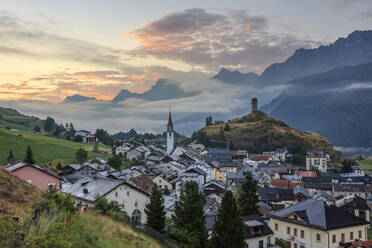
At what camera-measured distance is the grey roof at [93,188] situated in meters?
38.9

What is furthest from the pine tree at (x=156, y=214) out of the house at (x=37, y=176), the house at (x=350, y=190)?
the house at (x=350, y=190)

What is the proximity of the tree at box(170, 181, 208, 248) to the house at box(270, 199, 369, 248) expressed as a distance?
48.6 feet

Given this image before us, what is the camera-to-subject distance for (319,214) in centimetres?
4084

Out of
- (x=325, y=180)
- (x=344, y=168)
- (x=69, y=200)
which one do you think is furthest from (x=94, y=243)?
(x=344, y=168)

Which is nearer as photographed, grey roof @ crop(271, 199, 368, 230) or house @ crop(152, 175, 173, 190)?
grey roof @ crop(271, 199, 368, 230)

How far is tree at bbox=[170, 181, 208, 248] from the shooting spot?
30648 mm

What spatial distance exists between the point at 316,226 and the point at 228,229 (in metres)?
13.7

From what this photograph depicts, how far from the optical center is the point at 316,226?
39.2m

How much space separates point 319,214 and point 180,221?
18657mm

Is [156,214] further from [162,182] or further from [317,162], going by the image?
[317,162]

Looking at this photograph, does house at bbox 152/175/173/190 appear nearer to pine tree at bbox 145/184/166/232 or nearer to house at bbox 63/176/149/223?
house at bbox 63/176/149/223

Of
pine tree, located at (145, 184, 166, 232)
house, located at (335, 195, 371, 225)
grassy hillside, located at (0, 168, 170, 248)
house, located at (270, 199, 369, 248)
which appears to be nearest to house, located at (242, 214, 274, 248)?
house, located at (270, 199, 369, 248)

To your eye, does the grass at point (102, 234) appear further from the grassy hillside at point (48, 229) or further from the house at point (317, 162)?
the house at point (317, 162)

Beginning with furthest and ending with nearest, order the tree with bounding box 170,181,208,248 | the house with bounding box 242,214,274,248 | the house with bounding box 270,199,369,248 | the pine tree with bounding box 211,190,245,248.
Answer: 1. the house with bounding box 270,199,369,248
2. the house with bounding box 242,214,274,248
3. the pine tree with bounding box 211,190,245,248
4. the tree with bounding box 170,181,208,248
